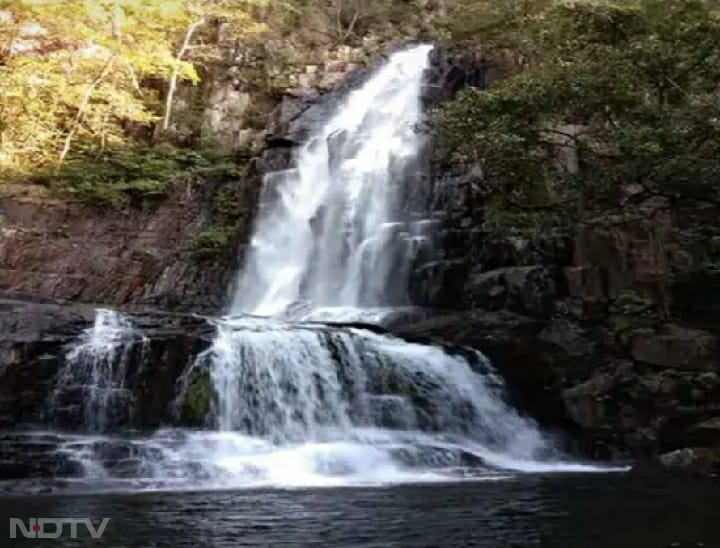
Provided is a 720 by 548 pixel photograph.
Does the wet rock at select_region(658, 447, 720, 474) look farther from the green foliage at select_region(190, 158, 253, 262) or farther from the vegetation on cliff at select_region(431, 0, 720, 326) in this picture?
the green foliage at select_region(190, 158, 253, 262)

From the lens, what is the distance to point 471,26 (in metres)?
26.3

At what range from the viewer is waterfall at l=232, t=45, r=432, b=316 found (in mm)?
18875

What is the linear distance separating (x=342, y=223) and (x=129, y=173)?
23.3 feet

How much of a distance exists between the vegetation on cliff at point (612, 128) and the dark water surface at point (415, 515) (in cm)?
552

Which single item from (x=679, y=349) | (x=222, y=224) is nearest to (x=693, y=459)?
(x=679, y=349)

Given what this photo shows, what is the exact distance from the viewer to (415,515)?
25.9 ft

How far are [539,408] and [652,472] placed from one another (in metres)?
2.96

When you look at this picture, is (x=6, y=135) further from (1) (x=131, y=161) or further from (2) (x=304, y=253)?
(2) (x=304, y=253)

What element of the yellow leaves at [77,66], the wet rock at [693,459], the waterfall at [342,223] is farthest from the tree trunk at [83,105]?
the wet rock at [693,459]

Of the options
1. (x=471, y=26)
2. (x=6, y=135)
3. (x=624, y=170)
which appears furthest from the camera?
(x=471, y=26)

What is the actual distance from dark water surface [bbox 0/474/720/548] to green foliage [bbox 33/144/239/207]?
45.7ft

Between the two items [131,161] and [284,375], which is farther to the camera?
[131,161]

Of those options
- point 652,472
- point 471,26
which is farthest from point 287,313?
point 471,26

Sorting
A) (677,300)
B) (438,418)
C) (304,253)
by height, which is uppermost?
(304,253)
